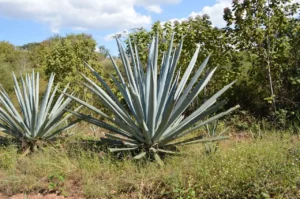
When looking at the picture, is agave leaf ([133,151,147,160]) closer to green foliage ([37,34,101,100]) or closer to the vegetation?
the vegetation

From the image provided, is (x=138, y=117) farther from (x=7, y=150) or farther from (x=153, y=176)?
(x=7, y=150)

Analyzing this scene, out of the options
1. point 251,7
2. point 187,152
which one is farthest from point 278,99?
point 187,152

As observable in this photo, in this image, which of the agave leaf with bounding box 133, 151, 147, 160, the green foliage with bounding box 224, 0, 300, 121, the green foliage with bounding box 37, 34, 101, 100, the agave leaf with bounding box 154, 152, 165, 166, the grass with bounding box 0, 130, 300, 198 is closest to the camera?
the grass with bounding box 0, 130, 300, 198

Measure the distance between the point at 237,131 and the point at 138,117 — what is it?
12.3 ft

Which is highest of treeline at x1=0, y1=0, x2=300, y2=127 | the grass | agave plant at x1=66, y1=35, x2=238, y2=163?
treeline at x1=0, y1=0, x2=300, y2=127

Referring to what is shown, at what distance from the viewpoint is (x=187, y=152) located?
4.60 meters

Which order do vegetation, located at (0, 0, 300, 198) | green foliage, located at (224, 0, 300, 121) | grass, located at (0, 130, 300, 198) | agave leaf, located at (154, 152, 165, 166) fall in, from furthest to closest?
green foliage, located at (224, 0, 300, 121) < agave leaf, located at (154, 152, 165, 166) < vegetation, located at (0, 0, 300, 198) < grass, located at (0, 130, 300, 198)

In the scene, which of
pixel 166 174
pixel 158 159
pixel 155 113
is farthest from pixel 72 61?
pixel 166 174

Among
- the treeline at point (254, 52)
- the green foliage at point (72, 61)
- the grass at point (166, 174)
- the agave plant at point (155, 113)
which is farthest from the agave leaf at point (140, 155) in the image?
the green foliage at point (72, 61)

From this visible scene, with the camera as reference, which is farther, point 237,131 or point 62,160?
point 237,131

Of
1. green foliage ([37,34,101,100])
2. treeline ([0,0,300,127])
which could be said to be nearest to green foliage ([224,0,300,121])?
treeline ([0,0,300,127])

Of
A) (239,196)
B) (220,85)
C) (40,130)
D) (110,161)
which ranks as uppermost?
(220,85)

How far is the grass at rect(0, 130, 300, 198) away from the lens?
3.59 meters

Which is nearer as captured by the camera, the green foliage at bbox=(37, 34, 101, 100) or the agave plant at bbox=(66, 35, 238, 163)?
the agave plant at bbox=(66, 35, 238, 163)
